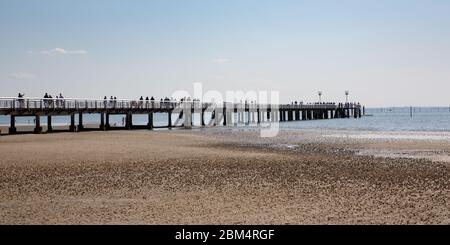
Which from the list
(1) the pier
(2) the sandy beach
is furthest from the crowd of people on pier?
(2) the sandy beach

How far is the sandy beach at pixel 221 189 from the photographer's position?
10.2 meters

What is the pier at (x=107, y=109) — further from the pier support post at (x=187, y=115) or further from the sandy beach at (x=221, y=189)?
the sandy beach at (x=221, y=189)

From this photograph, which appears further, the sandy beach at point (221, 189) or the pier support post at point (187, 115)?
the pier support post at point (187, 115)

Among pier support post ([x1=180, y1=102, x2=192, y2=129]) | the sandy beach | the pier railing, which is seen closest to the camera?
the sandy beach

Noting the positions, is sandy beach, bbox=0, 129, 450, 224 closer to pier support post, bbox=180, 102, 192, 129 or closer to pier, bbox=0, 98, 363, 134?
pier, bbox=0, 98, 363, 134

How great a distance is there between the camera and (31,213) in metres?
10.4

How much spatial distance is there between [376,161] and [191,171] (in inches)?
326

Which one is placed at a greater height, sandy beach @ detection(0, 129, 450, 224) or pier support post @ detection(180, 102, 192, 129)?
pier support post @ detection(180, 102, 192, 129)

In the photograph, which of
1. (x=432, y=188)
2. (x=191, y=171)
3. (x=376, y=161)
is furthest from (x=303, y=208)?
(x=376, y=161)

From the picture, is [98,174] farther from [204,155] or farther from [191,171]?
[204,155]

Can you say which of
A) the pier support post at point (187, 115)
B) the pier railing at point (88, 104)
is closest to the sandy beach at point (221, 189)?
the pier railing at point (88, 104)

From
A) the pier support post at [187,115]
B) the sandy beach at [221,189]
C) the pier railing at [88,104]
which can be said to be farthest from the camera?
the pier support post at [187,115]

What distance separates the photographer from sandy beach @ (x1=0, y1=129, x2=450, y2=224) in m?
10.2
